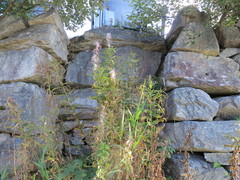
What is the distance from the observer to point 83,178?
7.16 ft

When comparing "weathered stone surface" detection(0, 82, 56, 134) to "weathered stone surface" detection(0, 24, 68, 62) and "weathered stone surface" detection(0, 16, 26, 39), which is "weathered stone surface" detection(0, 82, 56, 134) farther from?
"weathered stone surface" detection(0, 16, 26, 39)

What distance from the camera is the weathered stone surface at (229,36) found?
341cm

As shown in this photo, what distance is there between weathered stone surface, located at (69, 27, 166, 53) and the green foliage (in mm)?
420

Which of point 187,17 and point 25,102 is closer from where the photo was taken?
point 25,102

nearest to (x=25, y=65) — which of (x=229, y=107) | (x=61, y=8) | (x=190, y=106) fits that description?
(x=61, y=8)

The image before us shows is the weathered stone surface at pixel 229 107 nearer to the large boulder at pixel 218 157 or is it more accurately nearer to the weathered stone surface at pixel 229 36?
the large boulder at pixel 218 157

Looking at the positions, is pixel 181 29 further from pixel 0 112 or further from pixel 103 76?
pixel 0 112

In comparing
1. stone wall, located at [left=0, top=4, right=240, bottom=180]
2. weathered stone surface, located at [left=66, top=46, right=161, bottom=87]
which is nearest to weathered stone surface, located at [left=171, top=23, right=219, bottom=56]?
stone wall, located at [left=0, top=4, right=240, bottom=180]

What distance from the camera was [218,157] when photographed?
2.58 m

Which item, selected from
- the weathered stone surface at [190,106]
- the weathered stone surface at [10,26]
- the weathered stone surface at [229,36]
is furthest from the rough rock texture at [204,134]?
the weathered stone surface at [10,26]

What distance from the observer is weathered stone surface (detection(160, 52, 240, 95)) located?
122 inches

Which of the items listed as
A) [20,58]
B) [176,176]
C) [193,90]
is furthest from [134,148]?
[20,58]

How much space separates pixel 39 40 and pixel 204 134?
Answer: 263cm

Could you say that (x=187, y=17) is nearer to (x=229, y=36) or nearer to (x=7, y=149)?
(x=229, y=36)
